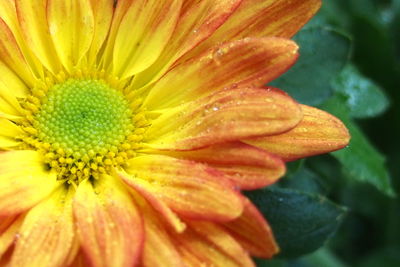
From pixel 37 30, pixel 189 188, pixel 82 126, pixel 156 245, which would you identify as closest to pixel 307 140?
pixel 189 188

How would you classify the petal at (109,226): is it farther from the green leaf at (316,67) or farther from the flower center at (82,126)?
the green leaf at (316,67)

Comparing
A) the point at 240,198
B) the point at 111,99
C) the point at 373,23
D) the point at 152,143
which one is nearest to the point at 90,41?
the point at 111,99

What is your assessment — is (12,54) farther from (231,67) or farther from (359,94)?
(359,94)

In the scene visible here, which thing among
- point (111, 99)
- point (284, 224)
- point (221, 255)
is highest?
point (111, 99)

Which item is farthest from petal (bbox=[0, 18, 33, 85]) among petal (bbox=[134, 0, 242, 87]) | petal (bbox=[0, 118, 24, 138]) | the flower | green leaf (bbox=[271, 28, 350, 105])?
green leaf (bbox=[271, 28, 350, 105])

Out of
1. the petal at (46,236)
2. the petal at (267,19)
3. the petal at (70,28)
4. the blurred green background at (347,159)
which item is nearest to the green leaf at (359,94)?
the blurred green background at (347,159)

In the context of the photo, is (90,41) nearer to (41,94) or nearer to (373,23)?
(41,94)
